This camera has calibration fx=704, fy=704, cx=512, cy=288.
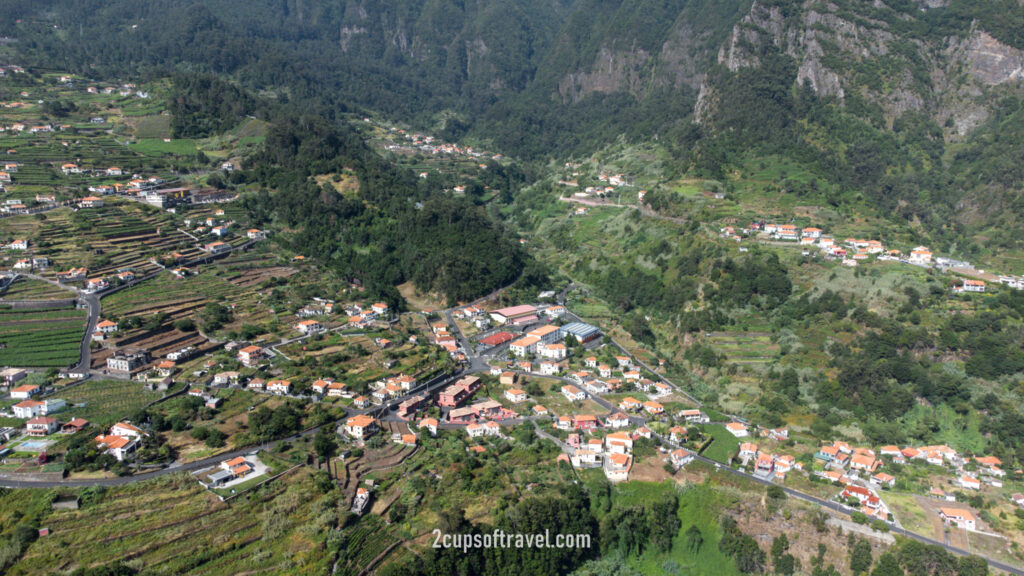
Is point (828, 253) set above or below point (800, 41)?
below

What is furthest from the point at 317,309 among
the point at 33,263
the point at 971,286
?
the point at 971,286

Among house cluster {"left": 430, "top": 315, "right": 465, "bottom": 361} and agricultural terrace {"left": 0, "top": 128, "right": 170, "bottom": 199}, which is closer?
house cluster {"left": 430, "top": 315, "right": 465, "bottom": 361}

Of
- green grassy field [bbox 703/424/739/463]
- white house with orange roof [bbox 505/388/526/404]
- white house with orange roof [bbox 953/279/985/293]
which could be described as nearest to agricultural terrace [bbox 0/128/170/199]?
white house with orange roof [bbox 505/388/526/404]

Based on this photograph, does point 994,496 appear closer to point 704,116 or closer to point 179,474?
point 179,474

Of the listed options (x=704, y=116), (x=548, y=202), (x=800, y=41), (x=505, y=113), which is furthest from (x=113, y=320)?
(x=505, y=113)

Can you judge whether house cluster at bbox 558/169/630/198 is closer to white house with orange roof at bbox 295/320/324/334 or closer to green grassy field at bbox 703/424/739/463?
white house with orange roof at bbox 295/320/324/334

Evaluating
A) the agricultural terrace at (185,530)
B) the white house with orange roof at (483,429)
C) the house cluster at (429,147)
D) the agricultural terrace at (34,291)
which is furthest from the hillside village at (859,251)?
the house cluster at (429,147)
